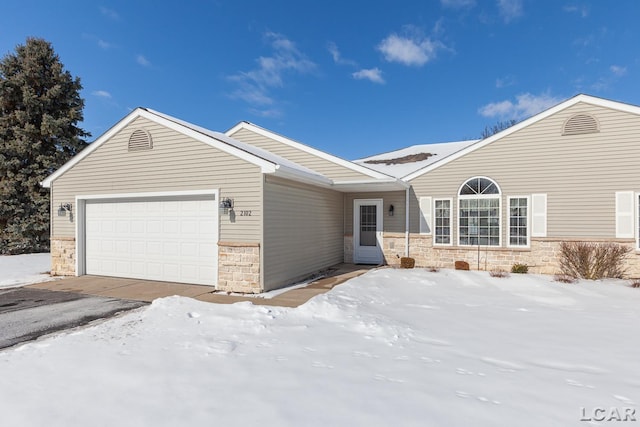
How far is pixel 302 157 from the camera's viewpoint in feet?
37.2

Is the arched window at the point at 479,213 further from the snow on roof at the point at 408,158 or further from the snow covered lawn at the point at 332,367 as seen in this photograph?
the snow covered lawn at the point at 332,367

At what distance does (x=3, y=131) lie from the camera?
15.6 m

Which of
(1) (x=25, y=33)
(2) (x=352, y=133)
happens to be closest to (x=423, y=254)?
(2) (x=352, y=133)

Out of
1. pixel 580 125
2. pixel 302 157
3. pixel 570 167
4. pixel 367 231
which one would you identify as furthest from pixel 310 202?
pixel 580 125

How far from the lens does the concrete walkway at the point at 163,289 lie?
6676 millimetres

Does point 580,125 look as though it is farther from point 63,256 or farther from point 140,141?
point 63,256

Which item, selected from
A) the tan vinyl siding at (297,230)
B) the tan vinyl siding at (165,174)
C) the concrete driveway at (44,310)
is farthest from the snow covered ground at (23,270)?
the tan vinyl siding at (297,230)

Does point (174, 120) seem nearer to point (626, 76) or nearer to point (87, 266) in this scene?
point (87, 266)

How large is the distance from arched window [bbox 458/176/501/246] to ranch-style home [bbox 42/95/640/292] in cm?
3

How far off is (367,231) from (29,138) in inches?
669

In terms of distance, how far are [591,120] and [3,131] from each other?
951 inches

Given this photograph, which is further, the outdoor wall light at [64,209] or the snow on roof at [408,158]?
the snow on roof at [408,158]

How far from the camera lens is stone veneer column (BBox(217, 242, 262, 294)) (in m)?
7.32

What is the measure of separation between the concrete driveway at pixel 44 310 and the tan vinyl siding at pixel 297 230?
3012 mm
